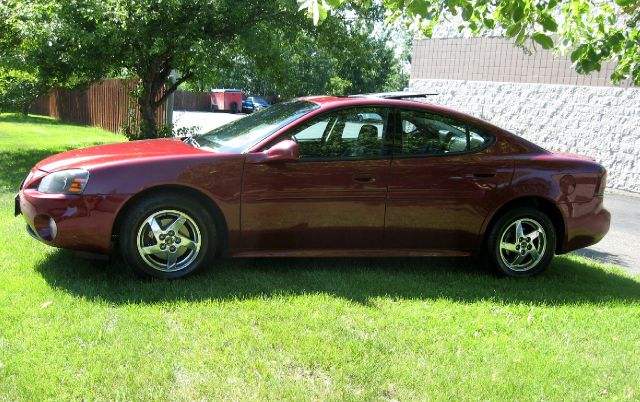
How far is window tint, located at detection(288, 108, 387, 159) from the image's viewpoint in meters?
5.25

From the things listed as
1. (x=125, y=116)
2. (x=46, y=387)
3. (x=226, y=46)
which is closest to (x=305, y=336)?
(x=46, y=387)

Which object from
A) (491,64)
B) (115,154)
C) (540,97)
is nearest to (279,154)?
(115,154)

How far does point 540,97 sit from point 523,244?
857 cm

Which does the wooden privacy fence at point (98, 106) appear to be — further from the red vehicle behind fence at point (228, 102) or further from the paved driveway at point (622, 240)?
the red vehicle behind fence at point (228, 102)

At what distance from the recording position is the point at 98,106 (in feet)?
76.0

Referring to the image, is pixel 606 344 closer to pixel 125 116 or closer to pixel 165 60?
pixel 165 60

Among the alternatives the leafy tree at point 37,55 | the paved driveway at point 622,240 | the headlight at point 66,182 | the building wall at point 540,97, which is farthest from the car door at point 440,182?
the building wall at point 540,97

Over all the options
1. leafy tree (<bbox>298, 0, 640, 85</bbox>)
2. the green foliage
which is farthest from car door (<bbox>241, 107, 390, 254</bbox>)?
the green foliage

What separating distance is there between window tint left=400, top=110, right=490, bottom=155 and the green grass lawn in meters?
1.11

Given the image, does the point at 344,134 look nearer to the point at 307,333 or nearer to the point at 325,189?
the point at 325,189

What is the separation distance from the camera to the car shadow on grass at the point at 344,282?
4660 millimetres

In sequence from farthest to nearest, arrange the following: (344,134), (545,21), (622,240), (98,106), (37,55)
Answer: (98,106), (37,55), (622,240), (344,134), (545,21)

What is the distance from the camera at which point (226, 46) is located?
10500 millimetres

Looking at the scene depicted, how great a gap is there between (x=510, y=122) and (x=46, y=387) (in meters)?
12.7
